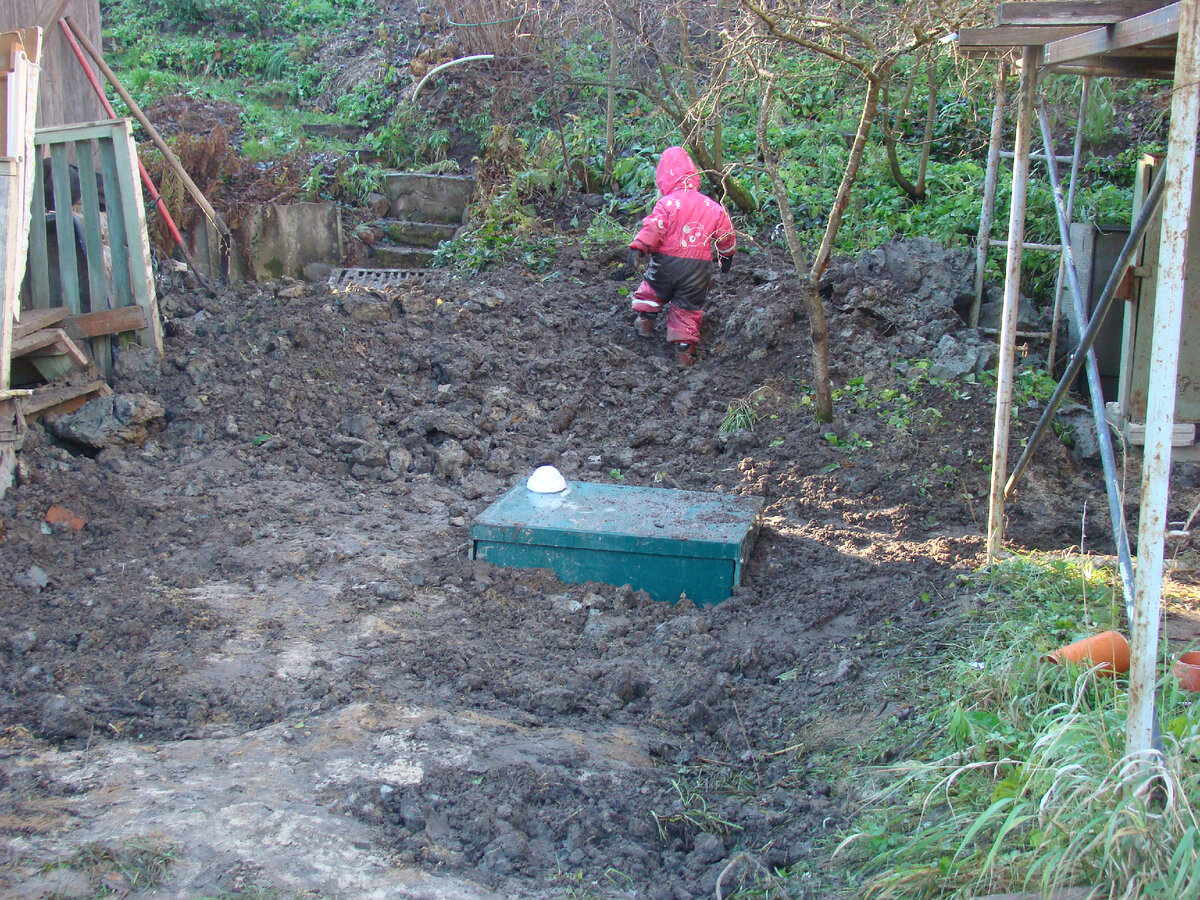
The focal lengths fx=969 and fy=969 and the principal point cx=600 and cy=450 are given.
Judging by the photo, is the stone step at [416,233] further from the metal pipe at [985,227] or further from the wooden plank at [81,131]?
the metal pipe at [985,227]

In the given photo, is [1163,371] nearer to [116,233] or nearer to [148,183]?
[116,233]

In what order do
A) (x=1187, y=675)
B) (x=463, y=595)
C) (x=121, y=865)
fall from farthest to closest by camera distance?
(x=463, y=595) < (x=1187, y=675) < (x=121, y=865)

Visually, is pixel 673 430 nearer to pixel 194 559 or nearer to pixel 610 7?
pixel 194 559

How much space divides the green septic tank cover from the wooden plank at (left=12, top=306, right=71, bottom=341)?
3302mm

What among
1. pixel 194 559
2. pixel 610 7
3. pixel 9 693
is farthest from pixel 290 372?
pixel 610 7

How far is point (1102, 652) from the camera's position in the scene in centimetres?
315

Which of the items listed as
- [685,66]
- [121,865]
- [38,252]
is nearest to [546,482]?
[121,865]

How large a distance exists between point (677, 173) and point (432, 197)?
334 centimetres

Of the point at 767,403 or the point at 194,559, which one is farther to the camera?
the point at 767,403

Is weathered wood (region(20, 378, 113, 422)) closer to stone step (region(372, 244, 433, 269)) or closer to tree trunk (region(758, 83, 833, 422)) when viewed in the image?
stone step (region(372, 244, 433, 269))

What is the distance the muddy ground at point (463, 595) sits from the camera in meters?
2.70

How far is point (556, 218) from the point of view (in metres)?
10.1

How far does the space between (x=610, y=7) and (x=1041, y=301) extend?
16.0 feet

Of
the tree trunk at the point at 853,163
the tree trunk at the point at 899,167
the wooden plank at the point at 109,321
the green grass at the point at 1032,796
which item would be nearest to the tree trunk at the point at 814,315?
the tree trunk at the point at 853,163
